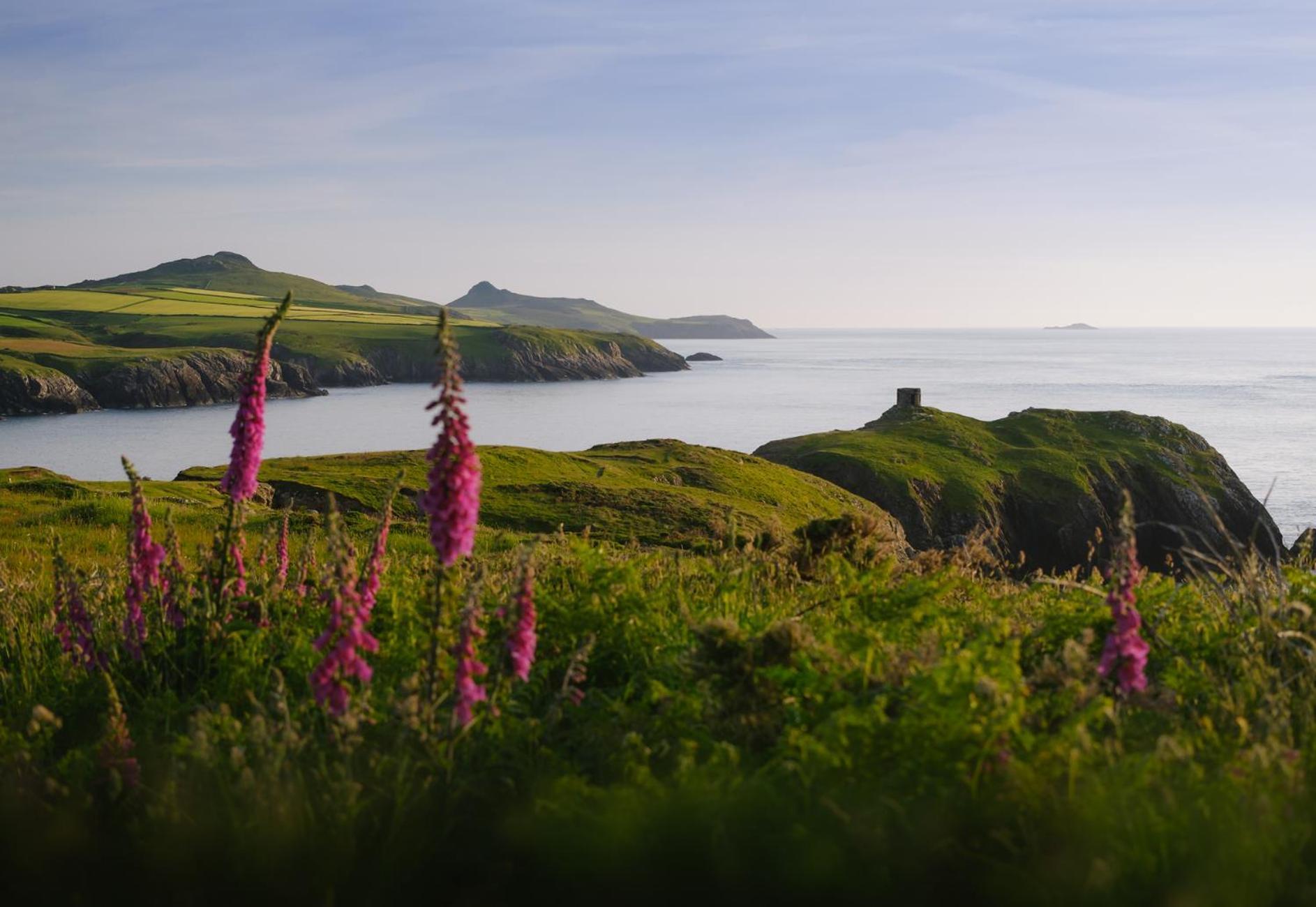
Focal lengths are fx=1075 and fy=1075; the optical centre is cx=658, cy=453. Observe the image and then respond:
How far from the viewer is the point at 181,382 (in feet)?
503

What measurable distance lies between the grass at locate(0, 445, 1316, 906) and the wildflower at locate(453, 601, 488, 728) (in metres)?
0.17

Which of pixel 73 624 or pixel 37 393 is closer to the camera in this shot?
pixel 73 624

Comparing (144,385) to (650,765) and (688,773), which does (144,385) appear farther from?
(688,773)

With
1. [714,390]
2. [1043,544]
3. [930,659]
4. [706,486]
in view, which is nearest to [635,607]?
[930,659]

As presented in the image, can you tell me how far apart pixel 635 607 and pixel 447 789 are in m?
2.82

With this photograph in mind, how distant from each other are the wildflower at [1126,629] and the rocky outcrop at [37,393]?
5992 inches

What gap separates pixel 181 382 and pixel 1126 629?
6460 inches

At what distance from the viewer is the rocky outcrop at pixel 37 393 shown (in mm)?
134250

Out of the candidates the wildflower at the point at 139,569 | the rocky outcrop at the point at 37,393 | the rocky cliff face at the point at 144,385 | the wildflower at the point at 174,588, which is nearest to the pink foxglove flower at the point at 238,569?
the wildflower at the point at 174,588

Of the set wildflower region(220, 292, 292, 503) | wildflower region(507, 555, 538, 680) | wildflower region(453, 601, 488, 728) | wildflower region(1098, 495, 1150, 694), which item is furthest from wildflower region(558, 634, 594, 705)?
wildflower region(1098, 495, 1150, 694)

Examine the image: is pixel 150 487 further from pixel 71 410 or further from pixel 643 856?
pixel 71 410

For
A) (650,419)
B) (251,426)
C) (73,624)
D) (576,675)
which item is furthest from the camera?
(650,419)

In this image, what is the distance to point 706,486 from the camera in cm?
3522

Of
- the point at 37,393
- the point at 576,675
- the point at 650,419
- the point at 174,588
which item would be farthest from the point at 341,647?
the point at 37,393
